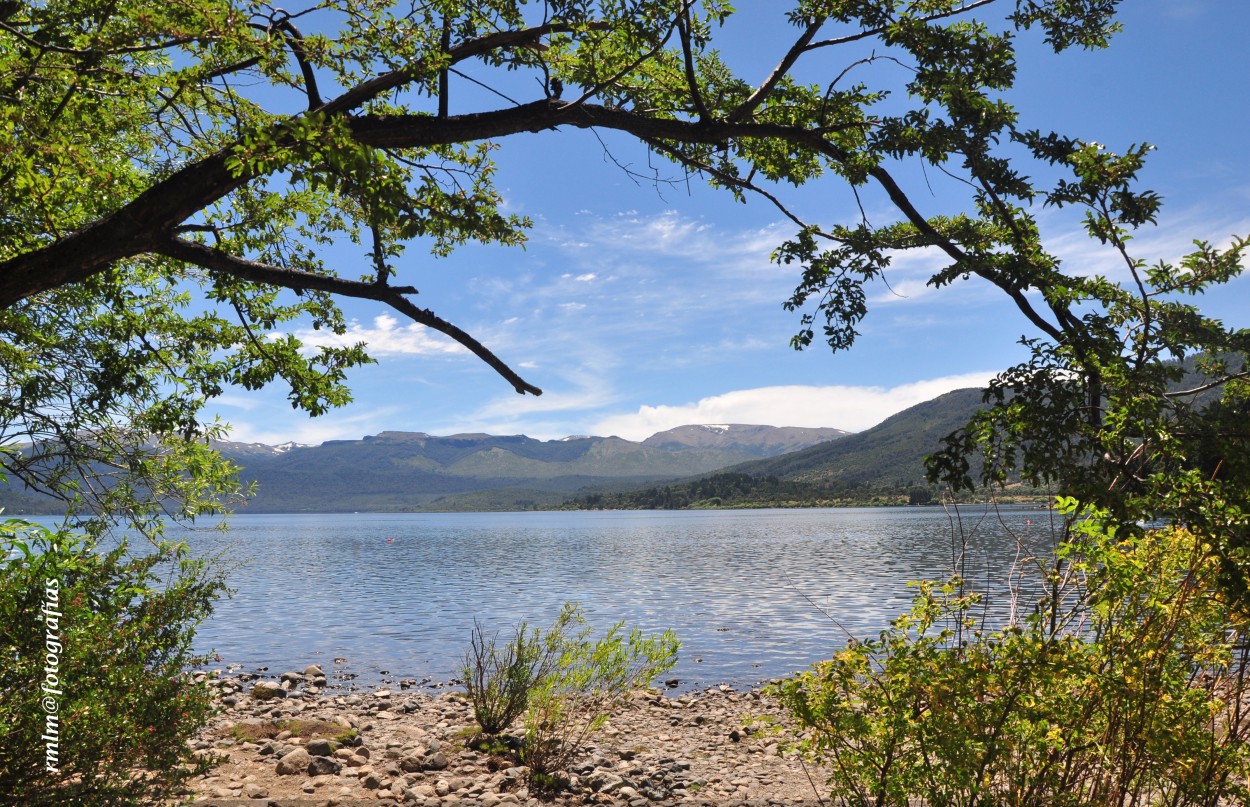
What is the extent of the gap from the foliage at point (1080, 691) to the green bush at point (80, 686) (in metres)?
5.29

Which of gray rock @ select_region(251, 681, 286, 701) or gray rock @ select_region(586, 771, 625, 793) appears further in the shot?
gray rock @ select_region(251, 681, 286, 701)

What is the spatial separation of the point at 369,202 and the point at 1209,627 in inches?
268

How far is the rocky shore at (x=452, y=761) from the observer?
10508 mm

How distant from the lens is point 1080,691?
5773 mm

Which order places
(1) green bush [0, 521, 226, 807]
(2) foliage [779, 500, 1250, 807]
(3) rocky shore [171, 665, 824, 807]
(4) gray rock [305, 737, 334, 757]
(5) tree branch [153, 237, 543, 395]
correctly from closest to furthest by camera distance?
(1) green bush [0, 521, 226, 807]
(2) foliage [779, 500, 1250, 807]
(5) tree branch [153, 237, 543, 395]
(3) rocky shore [171, 665, 824, 807]
(4) gray rock [305, 737, 334, 757]

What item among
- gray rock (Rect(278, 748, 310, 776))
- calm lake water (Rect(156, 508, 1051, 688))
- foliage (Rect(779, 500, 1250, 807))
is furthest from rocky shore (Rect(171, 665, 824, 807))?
calm lake water (Rect(156, 508, 1051, 688))

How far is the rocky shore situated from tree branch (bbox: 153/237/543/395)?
165 inches

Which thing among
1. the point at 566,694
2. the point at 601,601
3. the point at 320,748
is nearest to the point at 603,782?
the point at 566,694

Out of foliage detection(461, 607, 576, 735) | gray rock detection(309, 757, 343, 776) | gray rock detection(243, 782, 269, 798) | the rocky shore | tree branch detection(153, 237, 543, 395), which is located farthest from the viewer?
foliage detection(461, 607, 576, 735)

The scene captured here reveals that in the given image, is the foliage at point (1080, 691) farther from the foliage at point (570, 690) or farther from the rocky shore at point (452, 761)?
the foliage at point (570, 690)

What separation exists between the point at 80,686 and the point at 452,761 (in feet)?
26.1

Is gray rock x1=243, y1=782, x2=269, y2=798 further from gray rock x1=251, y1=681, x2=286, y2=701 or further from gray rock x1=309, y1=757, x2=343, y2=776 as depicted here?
gray rock x1=251, y1=681, x2=286, y2=701

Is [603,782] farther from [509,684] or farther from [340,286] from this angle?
[340,286]

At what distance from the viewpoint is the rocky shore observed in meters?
10.5
